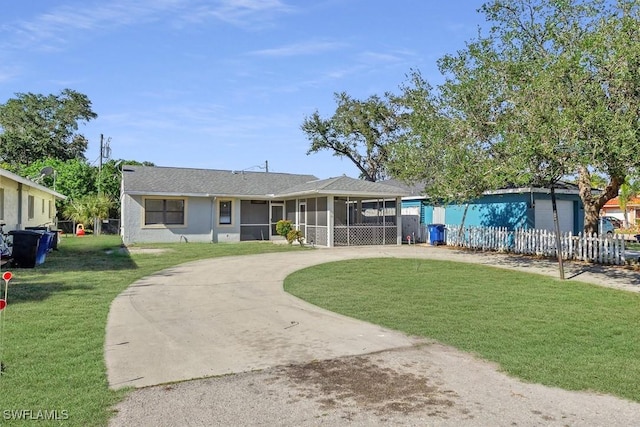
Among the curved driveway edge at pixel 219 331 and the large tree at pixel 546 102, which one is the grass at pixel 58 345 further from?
the large tree at pixel 546 102

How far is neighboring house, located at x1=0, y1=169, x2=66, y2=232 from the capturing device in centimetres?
1468

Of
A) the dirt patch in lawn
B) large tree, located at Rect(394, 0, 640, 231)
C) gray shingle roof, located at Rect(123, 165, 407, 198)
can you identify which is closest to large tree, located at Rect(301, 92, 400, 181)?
gray shingle roof, located at Rect(123, 165, 407, 198)

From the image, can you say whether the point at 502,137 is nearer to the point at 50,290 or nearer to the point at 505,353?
the point at 505,353

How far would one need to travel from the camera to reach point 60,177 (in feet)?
112

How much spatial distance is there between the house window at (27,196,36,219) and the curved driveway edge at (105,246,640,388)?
1118 centimetres

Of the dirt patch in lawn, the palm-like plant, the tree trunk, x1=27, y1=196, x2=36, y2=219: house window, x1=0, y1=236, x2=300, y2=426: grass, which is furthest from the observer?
the palm-like plant

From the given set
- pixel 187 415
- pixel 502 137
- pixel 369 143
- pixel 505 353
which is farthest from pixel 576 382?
pixel 369 143

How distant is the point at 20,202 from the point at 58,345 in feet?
47.8

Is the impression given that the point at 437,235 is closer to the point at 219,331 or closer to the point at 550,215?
the point at 550,215

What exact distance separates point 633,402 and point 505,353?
1.52m

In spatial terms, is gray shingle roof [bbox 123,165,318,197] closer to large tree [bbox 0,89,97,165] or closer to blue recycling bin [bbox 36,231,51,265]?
blue recycling bin [bbox 36,231,51,265]

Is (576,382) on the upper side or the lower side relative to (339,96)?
lower

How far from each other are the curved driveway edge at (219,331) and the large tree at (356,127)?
92.3 feet

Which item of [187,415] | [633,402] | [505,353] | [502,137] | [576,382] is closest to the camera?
[187,415]
